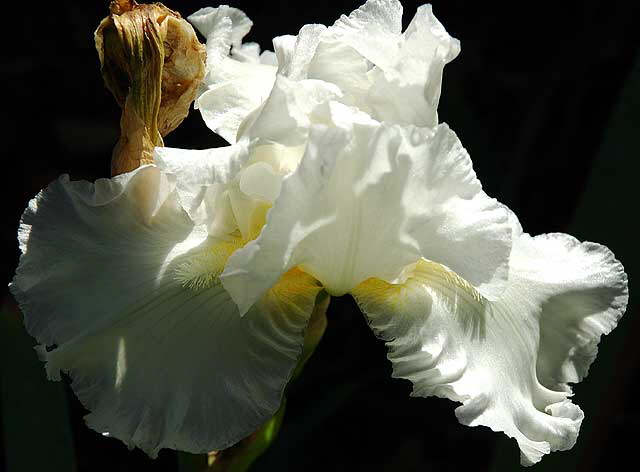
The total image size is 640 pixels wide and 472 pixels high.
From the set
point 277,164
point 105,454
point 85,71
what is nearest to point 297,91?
point 277,164

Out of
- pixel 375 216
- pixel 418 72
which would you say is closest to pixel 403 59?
pixel 418 72

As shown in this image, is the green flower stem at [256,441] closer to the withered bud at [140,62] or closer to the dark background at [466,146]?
the withered bud at [140,62]

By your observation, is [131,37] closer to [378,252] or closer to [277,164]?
[277,164]

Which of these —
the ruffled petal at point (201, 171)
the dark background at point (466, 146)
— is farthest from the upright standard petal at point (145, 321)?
the dark background at point (466, 146)

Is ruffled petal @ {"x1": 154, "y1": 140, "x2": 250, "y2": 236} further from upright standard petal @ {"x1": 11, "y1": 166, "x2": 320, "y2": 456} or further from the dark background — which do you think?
the dark background

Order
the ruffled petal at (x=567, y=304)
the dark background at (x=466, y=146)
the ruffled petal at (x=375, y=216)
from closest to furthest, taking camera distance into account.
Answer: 1. the ruffled petal at (x=375, y=216)
2. the ruffled petal at (x=567, y=304)
3. the dark background at (x=466, y=146)
